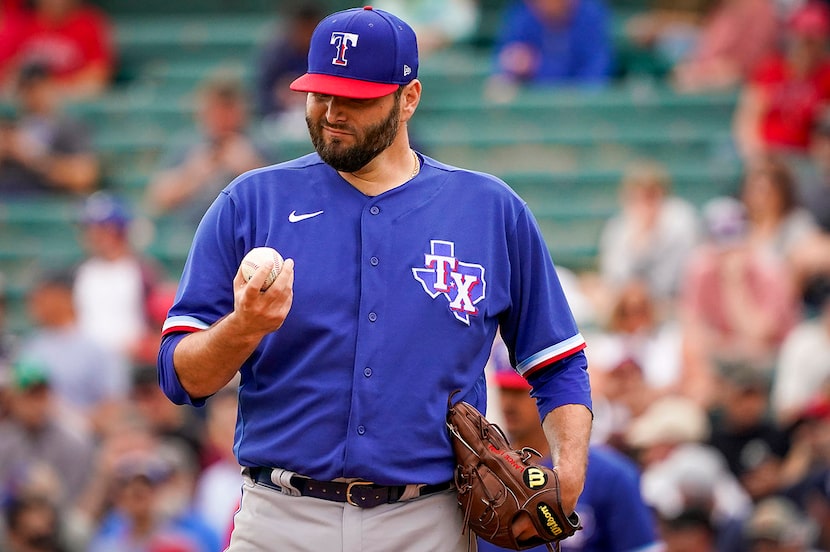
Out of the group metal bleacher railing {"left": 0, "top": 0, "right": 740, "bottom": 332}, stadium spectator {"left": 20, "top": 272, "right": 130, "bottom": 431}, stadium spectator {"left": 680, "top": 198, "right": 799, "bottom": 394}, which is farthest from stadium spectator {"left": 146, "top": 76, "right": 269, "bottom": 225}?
stadium spectator {"left": 680, "top": 198, "right": 799, "bottom": 394}

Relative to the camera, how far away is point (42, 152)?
1152 centimetres

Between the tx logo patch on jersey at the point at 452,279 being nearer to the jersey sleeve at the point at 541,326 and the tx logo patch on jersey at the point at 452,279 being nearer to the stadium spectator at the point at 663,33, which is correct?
the jersey sleeve at the point at 541,326

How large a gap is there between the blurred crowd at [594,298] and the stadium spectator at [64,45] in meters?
0.02

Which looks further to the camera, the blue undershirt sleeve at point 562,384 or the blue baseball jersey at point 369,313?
the blue undershirt sleeve at point 562,384

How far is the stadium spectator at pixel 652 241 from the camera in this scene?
383 inches

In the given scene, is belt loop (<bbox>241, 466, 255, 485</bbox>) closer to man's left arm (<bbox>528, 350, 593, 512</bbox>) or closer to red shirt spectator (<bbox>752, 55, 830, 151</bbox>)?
man's left arm (<bbox>528, 350, 593, 512</bbox>)

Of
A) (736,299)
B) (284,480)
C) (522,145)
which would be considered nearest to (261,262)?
(284,480)

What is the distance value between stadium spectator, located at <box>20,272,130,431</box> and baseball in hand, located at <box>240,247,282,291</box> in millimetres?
6098

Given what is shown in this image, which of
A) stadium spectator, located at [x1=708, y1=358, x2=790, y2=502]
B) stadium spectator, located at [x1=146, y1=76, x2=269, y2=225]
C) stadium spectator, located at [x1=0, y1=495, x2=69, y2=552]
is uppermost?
stadium spectator, located at [x1=146, y1=76, x2=269, y2=225]

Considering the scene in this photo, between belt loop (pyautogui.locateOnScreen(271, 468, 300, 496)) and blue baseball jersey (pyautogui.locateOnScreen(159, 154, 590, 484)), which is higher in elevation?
blue baseball jersey (pyautogui.locateOnScreen(159, 154, 590, 484))

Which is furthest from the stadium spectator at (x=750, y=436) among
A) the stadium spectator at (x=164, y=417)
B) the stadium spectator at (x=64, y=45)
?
the stadium spectator at (x=64, y=45)

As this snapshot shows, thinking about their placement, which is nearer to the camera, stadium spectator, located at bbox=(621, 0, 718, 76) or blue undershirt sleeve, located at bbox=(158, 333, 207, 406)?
blue undershirt sleeve, located at bbox=(158, 333, 207, 406)

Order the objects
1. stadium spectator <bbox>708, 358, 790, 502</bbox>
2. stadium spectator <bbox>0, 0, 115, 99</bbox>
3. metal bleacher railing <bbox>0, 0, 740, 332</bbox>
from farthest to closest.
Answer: stadium spectator <bbox>0, 0, 115, 99</bbox> → metal bleacher railing <bbox>0, 0, 740, 332</bbox> → stadium spectator <bbox>708, 358, 790, 502</bbox>

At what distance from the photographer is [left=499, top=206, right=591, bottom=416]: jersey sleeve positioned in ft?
12.3
